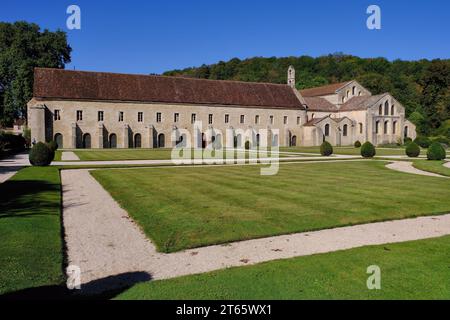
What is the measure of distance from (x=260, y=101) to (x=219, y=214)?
4353 cm

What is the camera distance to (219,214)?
897 cm

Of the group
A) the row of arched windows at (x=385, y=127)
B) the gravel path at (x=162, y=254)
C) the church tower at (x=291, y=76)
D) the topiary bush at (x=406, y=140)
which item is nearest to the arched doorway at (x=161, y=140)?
the church tower at (x=291, y=76)

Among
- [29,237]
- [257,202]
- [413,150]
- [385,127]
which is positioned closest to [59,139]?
[413,150]

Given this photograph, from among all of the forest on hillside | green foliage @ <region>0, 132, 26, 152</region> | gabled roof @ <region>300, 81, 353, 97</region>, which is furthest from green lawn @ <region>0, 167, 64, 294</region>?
the forest on hillside

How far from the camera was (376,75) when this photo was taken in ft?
234

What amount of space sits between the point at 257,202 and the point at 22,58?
163 ft

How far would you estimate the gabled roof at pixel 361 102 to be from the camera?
54.6 m

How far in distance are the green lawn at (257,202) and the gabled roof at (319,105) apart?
134 ft

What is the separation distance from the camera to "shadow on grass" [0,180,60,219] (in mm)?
8984

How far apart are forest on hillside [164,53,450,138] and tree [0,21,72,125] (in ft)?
131

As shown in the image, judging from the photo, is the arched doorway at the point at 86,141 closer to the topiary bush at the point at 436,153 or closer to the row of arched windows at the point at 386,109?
the topiary bush at the point at 436,153

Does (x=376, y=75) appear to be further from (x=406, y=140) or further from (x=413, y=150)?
(x=413, y=150)
